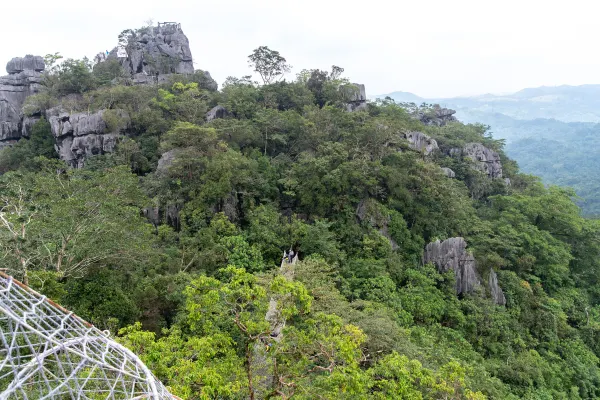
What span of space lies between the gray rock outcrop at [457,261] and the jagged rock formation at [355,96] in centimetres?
1209

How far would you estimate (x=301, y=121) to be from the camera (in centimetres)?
1898

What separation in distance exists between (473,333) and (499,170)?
51.4 feet

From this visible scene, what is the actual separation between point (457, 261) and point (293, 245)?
23.2ft

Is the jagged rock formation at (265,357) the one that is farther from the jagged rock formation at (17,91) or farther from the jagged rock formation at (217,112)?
the jagged rock formation at (17,91)

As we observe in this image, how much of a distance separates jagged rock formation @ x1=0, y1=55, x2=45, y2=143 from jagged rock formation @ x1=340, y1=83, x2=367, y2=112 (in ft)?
63.7

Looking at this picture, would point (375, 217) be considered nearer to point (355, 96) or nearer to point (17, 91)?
point (355, 96)

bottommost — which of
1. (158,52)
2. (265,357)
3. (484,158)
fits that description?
(265,357)

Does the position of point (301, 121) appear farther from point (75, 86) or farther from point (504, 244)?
point (75, 86)

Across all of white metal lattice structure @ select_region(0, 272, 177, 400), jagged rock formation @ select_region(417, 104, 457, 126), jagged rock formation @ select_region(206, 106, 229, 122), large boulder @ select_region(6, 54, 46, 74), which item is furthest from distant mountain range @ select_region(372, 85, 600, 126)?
white metal lattice structure @ select_region(0, 272, 177, 400)

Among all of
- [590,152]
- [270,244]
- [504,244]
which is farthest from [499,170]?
[590,152]

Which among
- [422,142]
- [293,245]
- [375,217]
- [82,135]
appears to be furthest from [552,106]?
[82,135]

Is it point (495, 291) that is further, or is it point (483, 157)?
point (483, 157)

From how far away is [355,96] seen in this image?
80.8ft

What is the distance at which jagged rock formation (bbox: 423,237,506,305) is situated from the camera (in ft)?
48.5
